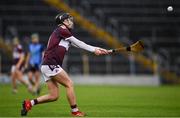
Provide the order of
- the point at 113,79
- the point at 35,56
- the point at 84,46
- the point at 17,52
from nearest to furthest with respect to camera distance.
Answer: the point at 84,46 → the point at 35,56 → the point at 17,52 → the point at 113,79

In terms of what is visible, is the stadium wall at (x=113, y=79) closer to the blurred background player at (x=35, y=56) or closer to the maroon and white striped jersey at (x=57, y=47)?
the blurred background player at (x=35, y=56)

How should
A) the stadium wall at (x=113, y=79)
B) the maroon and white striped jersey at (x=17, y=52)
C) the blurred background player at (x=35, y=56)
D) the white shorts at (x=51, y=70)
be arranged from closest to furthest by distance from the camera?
the white shorts at (x=51, y=70) → the blurred background player at (x=35, y=56) → the maroon and white striped jersey at (x=17, y=52) → the stadium wall at (x=113, y=79)

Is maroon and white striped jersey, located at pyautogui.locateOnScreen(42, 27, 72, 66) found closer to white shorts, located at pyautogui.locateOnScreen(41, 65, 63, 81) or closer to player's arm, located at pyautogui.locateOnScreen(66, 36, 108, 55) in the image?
white shorts, located at pyautogui.locateOnScreen(41, 65, 63, 81)

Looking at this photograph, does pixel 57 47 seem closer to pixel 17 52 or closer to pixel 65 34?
pixel 65 34

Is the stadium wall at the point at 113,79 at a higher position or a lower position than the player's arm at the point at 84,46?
lower

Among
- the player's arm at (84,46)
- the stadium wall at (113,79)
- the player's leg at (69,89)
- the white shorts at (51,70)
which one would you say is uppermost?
the player's arm at (84,46)

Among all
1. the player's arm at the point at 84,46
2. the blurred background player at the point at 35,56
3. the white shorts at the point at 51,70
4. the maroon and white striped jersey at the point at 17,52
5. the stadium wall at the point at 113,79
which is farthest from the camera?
the stadium wall at the point at 113,79

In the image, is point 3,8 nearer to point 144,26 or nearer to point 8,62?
point 8,62

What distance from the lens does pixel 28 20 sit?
3878cm

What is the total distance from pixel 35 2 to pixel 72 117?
26.5m

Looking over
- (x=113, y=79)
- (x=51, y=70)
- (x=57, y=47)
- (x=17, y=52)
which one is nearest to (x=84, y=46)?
(x=57, y=47)

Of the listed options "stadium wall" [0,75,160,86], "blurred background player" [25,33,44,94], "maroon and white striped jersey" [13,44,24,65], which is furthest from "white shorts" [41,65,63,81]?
"stadium wall" [0,75,160,86]

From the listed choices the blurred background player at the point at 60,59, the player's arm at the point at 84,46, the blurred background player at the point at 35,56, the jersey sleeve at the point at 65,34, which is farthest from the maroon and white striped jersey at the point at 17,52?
the player's arm at the point at 84,46

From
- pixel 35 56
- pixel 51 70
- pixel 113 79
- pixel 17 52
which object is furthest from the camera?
pixel 113 79
